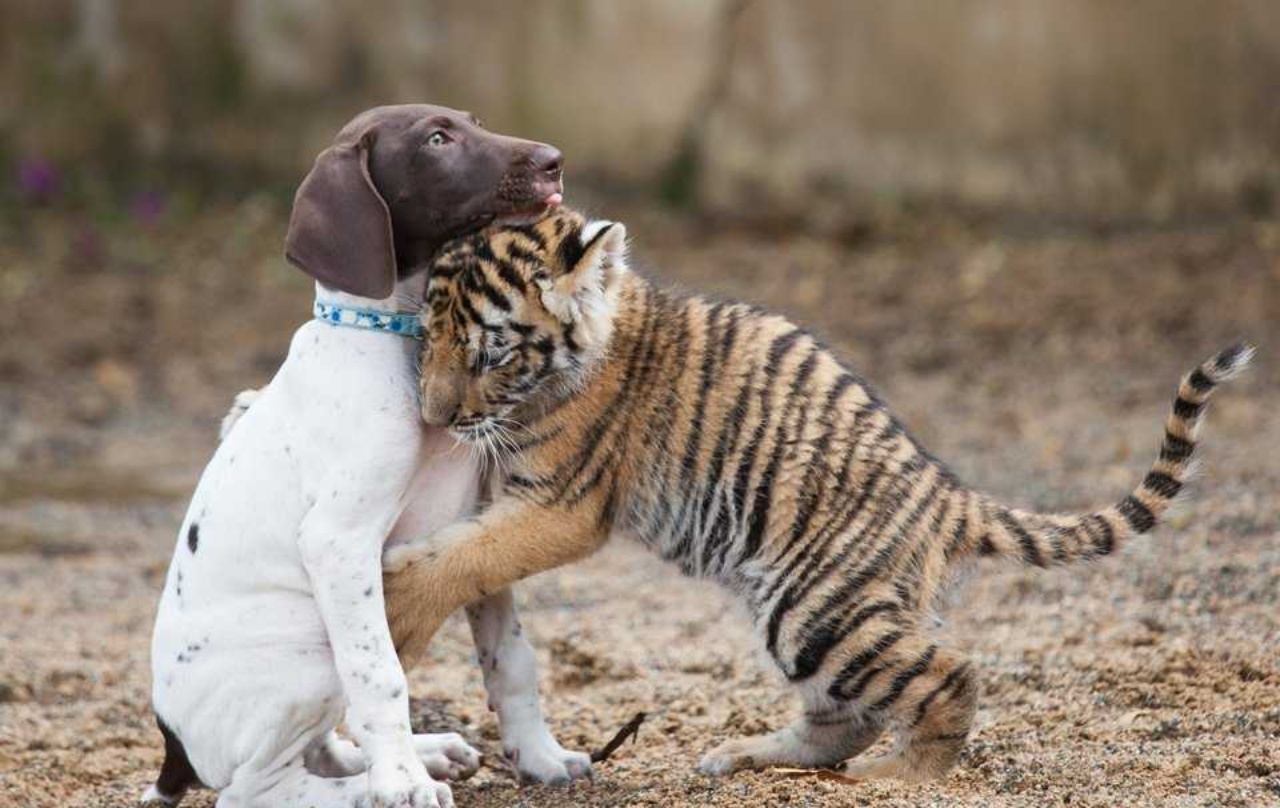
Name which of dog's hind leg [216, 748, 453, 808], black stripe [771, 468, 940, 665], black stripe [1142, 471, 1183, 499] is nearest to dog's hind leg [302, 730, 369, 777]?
dog's hind leg [216, 748, 453, 808]

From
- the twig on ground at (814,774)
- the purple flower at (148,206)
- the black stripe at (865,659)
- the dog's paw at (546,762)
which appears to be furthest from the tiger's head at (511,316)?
the purple flower at (148,206)

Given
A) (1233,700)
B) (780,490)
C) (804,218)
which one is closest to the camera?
(780,490)

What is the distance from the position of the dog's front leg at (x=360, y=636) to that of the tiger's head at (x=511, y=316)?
0.31m

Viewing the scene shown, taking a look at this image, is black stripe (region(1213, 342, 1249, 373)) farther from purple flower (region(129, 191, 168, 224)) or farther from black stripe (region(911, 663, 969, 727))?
purple flower (region(129, 191, 168, 224))

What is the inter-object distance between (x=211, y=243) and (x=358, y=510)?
8428mm

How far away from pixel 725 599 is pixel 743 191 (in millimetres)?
7182

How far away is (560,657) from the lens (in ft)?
20.1

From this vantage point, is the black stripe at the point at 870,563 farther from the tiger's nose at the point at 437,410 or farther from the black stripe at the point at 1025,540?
the tiger's nose at the point at 437,410

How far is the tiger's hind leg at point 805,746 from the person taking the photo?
480 cm

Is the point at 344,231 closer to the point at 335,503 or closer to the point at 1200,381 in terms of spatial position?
the point at 335,503

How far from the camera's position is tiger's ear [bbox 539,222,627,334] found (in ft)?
14.9

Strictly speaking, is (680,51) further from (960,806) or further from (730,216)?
(960,806)

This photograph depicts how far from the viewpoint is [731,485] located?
4.64 meters

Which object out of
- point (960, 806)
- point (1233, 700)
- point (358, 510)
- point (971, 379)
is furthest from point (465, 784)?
point (971, 379)
